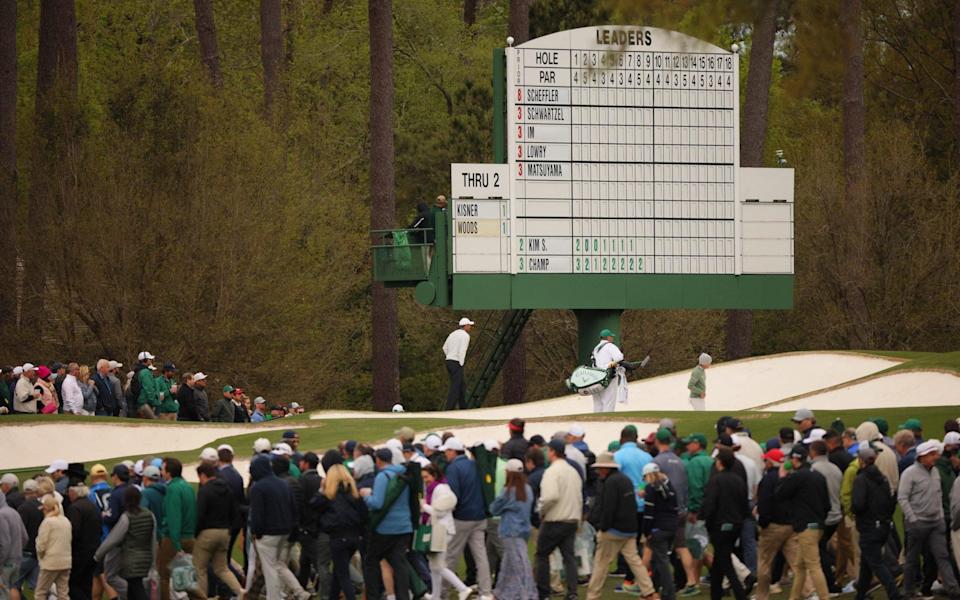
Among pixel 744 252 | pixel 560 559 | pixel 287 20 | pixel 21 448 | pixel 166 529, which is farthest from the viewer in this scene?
pixel 287 20

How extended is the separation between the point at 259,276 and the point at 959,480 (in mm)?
23677

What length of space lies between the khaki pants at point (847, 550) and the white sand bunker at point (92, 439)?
466 inches

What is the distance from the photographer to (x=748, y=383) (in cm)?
3481

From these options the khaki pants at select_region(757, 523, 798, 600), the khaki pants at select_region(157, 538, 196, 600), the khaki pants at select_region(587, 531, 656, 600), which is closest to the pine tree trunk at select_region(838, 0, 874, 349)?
the khaki pants at select_region(757, 523, 798, 600)

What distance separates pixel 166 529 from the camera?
1805cm

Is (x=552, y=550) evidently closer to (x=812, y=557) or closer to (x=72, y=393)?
(x=812, y=557)

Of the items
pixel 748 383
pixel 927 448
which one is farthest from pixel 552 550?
pixel 748 383

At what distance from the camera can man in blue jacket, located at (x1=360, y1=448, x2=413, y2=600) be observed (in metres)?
17.2

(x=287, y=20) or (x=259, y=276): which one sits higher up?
(x=287, y=20)

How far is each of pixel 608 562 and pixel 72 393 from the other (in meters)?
15.5

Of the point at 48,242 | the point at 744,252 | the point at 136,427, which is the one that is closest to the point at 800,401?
the point at 744,252

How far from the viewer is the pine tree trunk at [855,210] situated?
41.5 meters

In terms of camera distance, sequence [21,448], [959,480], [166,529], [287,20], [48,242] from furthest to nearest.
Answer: [287,20] → [48,242] → [21,448] → [166,529] → [959,480]

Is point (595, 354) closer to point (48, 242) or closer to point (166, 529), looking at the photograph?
point (166, 529)
